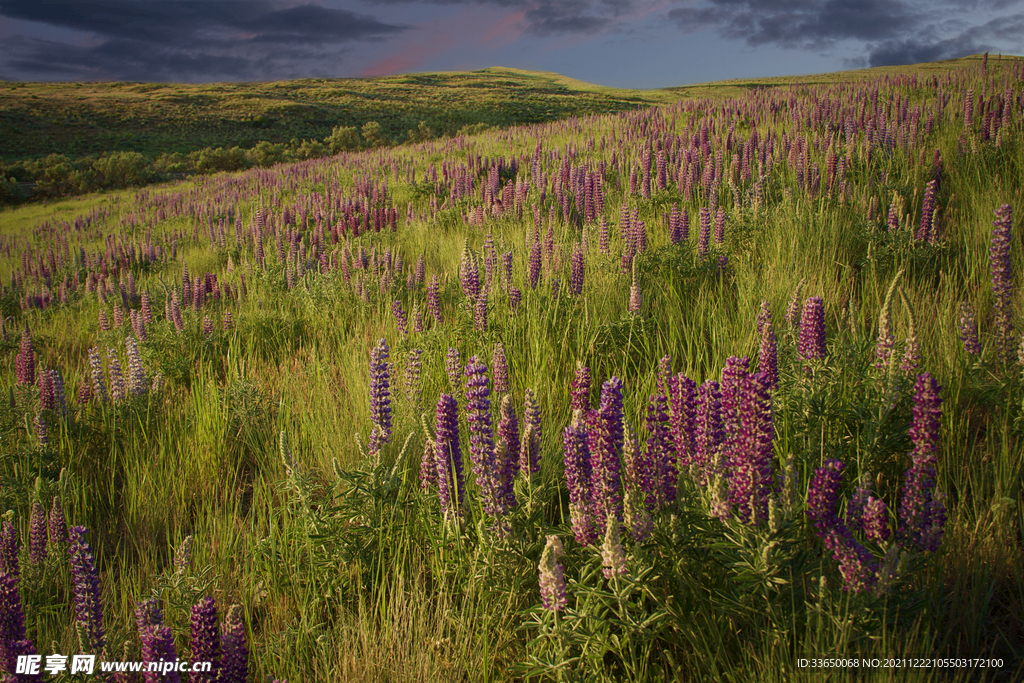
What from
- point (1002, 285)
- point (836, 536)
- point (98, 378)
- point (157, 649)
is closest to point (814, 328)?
point (836, 536)

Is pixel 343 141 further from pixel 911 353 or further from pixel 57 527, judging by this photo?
pixel 911 353

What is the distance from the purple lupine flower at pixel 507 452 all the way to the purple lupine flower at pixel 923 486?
3.82 feet

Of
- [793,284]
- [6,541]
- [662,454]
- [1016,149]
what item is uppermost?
[1016,149]

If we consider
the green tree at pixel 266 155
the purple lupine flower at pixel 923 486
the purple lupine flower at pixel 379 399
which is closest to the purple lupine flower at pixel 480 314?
the purple lupine flower at pixel 379 399

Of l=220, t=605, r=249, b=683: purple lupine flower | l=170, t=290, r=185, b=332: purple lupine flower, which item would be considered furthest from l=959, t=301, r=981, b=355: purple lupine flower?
l=170, t=290, r=185, b=332: purple lupine flower

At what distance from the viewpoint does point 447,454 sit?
1877 millimetres

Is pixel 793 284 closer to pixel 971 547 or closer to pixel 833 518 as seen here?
pixel 971 547

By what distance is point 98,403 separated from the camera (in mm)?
3611

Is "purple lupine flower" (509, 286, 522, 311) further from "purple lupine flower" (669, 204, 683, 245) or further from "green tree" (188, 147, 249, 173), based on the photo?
"green tree" (188, 147, 249, 173)

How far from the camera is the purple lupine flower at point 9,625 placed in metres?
1.42

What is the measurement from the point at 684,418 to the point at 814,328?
0.79 m

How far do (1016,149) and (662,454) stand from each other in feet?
20.0

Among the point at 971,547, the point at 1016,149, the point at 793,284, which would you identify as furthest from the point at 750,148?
the point at 971,547

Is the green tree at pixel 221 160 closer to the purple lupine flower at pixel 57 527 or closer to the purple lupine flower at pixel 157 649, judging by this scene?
the purple lupine flower at pixel 57 527
